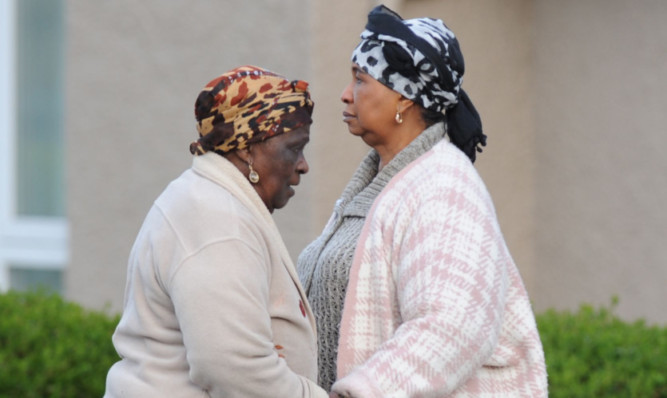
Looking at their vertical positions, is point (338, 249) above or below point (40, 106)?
below

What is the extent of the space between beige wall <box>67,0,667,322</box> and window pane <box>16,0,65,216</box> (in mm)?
706

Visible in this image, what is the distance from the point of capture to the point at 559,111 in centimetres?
677

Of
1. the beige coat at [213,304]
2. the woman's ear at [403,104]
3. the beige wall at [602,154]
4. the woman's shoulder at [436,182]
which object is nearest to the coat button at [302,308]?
the beige coat at [213,304]

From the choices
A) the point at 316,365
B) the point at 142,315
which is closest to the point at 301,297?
the point at 316,365

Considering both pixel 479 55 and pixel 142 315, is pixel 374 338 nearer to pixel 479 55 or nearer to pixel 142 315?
pixel 142 315

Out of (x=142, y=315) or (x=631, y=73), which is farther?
(x=631, y=73)

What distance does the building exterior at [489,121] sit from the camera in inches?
245

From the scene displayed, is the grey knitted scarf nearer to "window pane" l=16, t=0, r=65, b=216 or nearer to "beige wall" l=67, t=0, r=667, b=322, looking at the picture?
"beige wall" l=67, t=0, r=667, b=322

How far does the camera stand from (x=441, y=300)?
9.50 feet

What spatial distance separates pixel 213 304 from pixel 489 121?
422 centimetres

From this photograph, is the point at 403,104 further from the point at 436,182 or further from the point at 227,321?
the point at 227,321

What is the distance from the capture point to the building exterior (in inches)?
245

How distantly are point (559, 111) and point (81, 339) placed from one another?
3098mm

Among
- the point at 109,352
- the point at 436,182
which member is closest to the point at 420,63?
the point at 436,182
